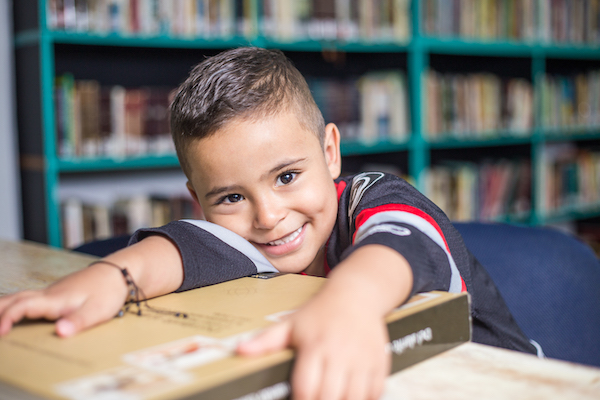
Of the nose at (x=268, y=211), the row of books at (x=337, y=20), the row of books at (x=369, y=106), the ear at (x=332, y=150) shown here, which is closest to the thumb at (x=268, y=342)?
the nose at (x=268, y=211)

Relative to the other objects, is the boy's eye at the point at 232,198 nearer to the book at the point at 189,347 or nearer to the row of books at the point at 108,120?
the book at the point at 189,347

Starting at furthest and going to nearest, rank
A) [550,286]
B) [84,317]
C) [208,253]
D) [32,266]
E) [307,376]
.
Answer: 1. [550,286]
2. [32,266]
3. [208,253]
4. [84,317]
5. [307,376]

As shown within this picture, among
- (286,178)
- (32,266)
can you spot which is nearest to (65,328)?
(286,178)

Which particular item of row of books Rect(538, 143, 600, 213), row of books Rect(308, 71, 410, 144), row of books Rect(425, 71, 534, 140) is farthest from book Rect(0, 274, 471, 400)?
row of books Rect(538, 143, 600, 213)

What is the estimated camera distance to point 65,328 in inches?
19.6

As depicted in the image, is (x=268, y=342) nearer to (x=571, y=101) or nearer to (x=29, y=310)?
(x=29, y=310)

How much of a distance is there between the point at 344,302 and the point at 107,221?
6.05ft

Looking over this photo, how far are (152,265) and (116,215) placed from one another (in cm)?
160

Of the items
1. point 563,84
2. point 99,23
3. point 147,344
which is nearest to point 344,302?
point 147,344

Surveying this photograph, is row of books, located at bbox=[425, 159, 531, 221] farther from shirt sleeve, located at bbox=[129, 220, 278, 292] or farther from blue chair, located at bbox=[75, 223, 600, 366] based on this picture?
shirt sleeve, located at bbox=[129, 220, 278, 292]

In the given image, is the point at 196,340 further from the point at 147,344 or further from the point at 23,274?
the point at 23,274

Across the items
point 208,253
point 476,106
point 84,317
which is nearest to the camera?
point 84,317

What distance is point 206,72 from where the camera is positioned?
3.00 ft

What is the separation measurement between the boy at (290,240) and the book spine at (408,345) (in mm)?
18
